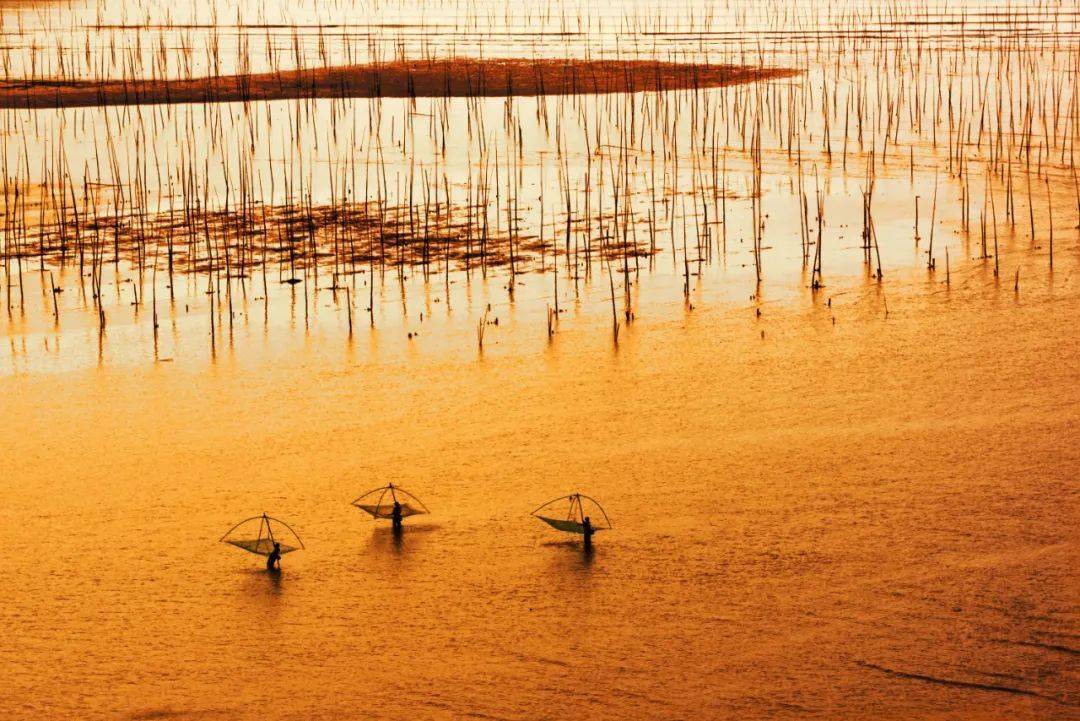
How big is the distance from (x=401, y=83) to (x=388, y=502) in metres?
7.81

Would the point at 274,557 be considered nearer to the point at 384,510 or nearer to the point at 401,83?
the point at 384,510

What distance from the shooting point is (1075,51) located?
1095 centimetres

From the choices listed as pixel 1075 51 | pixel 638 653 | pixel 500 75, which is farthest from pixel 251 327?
pixel 1075 51

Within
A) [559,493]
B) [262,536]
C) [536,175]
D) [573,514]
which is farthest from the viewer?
[536,175]

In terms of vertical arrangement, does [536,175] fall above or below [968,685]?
above

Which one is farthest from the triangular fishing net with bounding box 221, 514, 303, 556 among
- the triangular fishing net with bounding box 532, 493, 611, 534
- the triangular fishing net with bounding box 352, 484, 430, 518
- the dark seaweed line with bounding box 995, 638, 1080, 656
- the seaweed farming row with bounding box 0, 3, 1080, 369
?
the seaweed farming row with bounding box 0, 3, 1080, 369

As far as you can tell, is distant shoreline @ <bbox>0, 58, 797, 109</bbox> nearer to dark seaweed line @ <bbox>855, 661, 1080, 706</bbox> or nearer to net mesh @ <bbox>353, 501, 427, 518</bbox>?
net mesh @ <bbox>353, 501, 427, 518</bbox>

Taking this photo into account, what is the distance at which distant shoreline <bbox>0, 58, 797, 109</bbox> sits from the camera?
32.2ft

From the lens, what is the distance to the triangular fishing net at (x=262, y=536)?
2.74 m

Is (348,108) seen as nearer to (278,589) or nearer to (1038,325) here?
(1038,325)

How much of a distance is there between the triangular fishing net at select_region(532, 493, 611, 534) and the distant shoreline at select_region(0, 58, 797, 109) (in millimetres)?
6627

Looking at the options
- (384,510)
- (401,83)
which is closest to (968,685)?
(384,510)

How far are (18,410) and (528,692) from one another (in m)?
2.21

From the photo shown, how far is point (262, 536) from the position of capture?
2838mm
